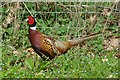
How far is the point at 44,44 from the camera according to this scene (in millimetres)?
6734

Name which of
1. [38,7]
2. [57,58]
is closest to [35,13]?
[38,7]

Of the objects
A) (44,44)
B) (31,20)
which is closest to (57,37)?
(44,44)

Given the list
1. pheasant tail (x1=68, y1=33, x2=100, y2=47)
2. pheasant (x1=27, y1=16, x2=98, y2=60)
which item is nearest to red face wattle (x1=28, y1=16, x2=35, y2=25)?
pheasant (x1=27, y1=16, x2=98, y2=60)

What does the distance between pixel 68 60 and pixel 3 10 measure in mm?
985

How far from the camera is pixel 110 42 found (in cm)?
691

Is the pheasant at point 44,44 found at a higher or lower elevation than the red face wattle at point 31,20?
lower

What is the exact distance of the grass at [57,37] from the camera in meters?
6.76

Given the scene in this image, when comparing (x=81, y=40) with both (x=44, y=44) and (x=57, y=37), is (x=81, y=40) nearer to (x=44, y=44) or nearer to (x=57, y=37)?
(x=57, y=37)

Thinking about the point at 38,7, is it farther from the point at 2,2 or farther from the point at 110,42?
the point at 110,42

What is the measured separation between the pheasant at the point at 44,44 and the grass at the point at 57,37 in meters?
0.06

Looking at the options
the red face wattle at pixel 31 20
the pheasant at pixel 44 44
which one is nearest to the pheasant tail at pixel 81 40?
the pheasant at pixel 44 44

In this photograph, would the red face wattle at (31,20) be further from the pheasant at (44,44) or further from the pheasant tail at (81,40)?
the pheasant tail at (81,40)

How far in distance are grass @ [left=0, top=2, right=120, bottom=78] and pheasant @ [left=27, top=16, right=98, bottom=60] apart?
0.20ft

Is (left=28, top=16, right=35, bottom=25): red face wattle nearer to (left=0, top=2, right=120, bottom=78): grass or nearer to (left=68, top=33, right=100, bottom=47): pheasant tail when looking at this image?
(left=0, top=2, right=120, bottom=78): grass
